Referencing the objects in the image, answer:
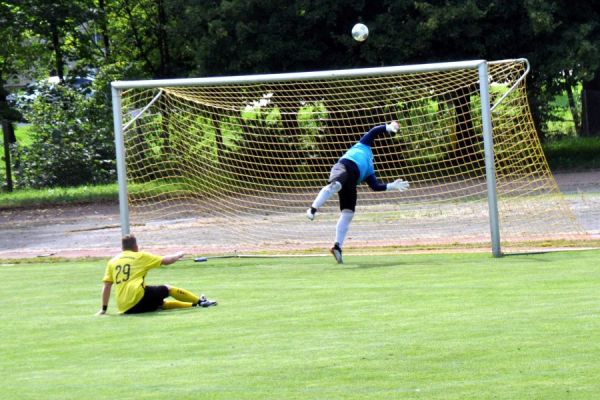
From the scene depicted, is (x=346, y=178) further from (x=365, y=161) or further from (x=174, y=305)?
(x=174, y=305)

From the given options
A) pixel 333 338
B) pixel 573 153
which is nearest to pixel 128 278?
pixel 333 338

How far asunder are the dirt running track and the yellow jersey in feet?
24.7

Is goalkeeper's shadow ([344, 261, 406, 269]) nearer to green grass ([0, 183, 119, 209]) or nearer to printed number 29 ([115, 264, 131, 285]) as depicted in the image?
printed number 29 ([115, 264, 131, 285])

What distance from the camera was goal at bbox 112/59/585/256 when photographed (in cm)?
2050

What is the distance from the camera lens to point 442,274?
14609mm

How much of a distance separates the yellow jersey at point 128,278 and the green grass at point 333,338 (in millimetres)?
230

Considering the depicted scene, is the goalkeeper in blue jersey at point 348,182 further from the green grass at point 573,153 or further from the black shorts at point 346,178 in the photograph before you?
the green grass at point 573,153

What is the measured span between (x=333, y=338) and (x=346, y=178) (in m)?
7.09

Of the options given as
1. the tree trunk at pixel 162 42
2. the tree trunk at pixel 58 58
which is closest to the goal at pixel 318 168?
the tree trunk at pixel 162 42

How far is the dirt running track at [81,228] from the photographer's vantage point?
20.7 metres

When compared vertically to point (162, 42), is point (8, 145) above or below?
below

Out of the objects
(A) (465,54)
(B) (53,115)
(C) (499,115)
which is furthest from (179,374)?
(B) (53,115)

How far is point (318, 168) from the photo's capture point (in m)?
25.4

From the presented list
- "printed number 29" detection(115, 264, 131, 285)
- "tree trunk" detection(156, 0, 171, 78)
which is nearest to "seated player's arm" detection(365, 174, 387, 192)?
"printed number 29" detection(115, 264, 131, 285)
